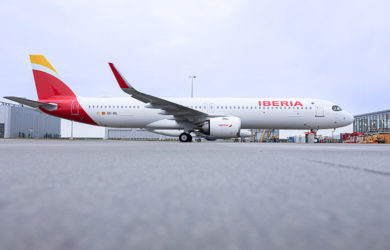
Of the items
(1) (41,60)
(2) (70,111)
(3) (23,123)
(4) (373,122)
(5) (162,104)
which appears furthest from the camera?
(4) (373,122)

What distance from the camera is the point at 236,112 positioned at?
37.0ft

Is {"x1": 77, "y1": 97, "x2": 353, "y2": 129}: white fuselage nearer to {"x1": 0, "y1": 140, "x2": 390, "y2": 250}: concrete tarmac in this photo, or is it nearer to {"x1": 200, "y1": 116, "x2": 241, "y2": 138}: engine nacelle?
{"x1": 200, "y1": 116, "x2": 241, "y2": 138}: engine nacelle

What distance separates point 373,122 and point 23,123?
4878 centimetres

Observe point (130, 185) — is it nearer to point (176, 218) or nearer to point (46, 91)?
point (176, 218)

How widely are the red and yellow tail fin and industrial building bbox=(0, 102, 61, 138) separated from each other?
1772 cm

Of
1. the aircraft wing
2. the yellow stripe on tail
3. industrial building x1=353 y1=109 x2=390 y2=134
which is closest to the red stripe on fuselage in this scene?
the yellow stripe on tail

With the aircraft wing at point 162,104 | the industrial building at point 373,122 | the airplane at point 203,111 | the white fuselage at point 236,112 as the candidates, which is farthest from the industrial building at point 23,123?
the industrial building at point 373,122

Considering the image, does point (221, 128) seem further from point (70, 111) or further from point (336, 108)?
point (70, 111)

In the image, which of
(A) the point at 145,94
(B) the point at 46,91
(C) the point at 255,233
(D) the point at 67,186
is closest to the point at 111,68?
(A) the point at 145,94

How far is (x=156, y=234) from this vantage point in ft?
1.56

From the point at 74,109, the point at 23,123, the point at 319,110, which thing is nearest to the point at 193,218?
the point at 74,109

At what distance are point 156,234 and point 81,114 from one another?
12.0 metres

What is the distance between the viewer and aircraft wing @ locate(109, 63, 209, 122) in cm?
952

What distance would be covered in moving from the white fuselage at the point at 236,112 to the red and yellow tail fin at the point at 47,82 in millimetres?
1066
